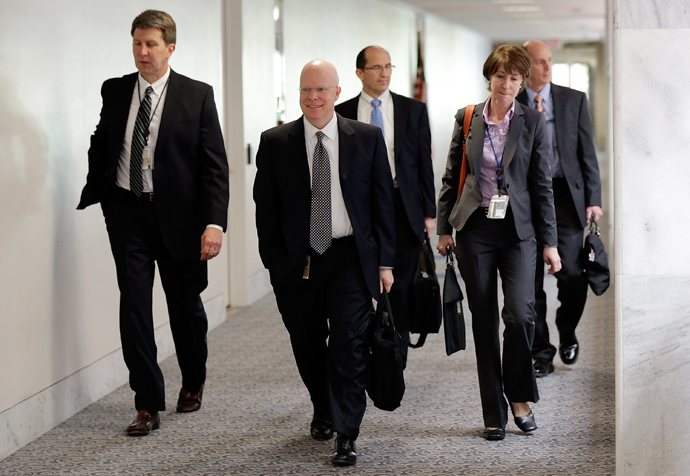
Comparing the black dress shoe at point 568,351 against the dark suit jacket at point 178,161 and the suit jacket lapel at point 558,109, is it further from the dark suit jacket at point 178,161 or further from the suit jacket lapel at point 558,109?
the dark suit jacket at point 178,161

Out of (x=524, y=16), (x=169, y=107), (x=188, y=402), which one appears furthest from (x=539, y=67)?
(x=524, y=16)

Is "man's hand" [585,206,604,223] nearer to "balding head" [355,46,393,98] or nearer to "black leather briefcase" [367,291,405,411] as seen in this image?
"balding head" [355,46,393,98]

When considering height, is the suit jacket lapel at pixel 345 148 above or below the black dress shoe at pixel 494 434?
above

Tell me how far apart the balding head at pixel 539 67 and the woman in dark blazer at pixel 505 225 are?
1045 millimetres

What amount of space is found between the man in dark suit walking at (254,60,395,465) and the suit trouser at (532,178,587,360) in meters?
1.51

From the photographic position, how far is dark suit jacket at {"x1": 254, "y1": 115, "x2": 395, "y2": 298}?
3.75m

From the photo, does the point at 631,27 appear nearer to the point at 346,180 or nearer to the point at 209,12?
the point at 346,180

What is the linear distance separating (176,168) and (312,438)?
1.40 m

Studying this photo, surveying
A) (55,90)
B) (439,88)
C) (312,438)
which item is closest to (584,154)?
(312,438)

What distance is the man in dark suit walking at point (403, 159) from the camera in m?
4.86

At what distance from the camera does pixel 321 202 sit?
12.3 ft

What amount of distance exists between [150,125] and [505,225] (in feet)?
5.65

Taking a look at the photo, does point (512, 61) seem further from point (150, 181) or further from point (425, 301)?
point (150, 181)

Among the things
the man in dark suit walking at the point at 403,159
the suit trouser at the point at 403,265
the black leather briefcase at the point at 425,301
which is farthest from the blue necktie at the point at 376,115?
the black leather briefcase at the point at 425,301
